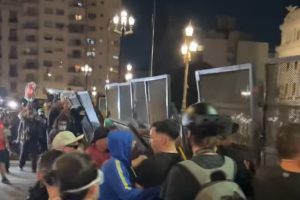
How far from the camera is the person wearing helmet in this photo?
346 cm

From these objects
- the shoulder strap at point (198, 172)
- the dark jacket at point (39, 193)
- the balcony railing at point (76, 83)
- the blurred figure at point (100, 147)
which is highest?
the shoulder strap at point (198, 172)

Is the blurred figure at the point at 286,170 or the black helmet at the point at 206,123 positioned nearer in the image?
the blurred figure at the point at 286,170

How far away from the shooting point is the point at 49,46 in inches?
3991

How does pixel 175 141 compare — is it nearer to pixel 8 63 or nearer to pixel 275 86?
pixel 275 86

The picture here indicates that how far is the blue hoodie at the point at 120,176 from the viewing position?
4.70 m

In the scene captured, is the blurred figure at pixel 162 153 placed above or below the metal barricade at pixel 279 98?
below

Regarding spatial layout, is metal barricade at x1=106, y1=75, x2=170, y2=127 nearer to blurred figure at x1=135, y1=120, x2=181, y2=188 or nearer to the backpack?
blurred figure at x1=135, y1=120, x2=181, y2=188

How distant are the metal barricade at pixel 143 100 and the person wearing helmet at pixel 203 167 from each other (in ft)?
12.5

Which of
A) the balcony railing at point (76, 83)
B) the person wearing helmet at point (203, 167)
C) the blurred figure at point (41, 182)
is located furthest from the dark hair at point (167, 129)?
the balcony railing at point (76, 83)

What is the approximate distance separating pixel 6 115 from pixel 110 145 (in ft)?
55.2

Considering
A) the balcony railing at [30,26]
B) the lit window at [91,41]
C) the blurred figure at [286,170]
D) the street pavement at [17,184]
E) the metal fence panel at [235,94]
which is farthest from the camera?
the balcony railing at [30,26]

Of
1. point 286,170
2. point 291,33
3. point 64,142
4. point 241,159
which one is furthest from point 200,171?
point 291,33

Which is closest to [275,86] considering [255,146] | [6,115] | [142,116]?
[255,146]

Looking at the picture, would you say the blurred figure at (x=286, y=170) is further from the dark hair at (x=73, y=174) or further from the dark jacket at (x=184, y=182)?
the dark hair at (x=73, y=174)
